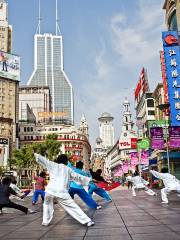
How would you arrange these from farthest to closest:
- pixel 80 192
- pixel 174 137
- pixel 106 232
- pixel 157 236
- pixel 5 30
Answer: pixel 5 30, pixel 174 137, pixel 80 192, pixel 106 232, pixel 157 236

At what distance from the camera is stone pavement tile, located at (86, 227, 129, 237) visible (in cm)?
693

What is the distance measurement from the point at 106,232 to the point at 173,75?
97.8 ft

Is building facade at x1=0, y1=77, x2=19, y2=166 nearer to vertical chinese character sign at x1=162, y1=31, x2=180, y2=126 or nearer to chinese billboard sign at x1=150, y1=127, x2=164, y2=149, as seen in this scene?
vertical chinese character sign at x1=162, y1=31, x2=180, y2=126

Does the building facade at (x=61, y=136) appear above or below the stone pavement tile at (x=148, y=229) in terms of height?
above

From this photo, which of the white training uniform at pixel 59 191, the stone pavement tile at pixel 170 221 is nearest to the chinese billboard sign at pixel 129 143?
the stone pavement tile at pixel 170 221

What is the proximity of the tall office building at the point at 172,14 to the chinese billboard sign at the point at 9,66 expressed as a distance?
62342 millimetres

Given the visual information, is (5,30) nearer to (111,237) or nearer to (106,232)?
(106,232)

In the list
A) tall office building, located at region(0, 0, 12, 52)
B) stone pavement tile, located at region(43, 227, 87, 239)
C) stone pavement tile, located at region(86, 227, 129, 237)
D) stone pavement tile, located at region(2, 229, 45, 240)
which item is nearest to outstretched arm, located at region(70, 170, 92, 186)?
stone pavement tile, located at region(43, 227, 87, 239)

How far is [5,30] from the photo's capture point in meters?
110

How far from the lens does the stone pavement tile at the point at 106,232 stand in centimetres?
693

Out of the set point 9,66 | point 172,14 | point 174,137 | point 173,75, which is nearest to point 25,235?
point 174,137

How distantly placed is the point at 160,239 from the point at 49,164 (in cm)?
349

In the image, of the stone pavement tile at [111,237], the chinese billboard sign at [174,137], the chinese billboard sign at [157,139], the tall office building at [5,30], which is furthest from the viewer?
the tall office building at [5,30]

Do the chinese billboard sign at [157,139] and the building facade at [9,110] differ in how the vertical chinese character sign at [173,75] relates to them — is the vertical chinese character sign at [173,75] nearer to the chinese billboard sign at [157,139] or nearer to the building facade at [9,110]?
the chinese billboard sign at [157,139]
